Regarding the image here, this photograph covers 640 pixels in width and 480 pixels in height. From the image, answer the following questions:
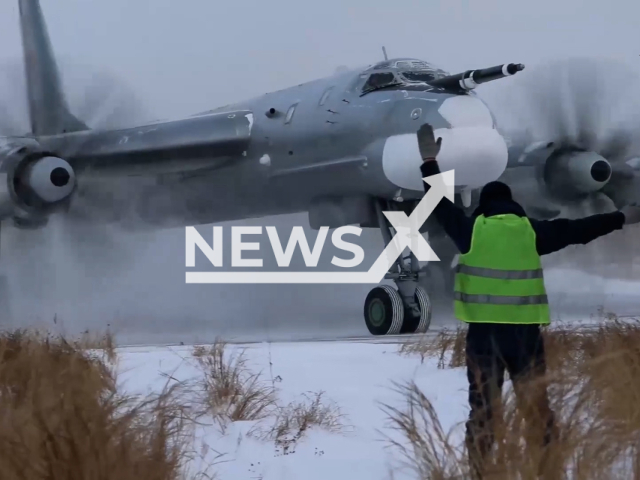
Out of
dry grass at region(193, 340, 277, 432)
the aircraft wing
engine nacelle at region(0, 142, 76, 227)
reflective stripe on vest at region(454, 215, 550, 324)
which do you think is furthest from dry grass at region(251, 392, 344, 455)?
engine nacelle at region(0, 142, 76, 227)

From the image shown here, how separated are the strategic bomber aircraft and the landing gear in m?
0.01

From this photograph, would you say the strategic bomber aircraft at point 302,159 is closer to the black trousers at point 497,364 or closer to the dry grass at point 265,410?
the dry grass at point 265,410

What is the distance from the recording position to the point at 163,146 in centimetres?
974

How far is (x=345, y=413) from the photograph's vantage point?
3.78m

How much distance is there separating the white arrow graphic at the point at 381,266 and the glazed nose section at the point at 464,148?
18cm

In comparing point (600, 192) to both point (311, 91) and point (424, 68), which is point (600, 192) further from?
point (311, 91)

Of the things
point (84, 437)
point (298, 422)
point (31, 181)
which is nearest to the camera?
point (84, 437)

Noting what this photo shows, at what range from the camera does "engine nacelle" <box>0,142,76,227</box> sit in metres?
9.20

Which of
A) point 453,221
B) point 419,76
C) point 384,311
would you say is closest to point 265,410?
point 453,221

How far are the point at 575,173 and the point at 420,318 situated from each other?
368cm

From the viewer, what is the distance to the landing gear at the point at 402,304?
7.53 metres

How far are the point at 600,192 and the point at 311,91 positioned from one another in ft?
15.3

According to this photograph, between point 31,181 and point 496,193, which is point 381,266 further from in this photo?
point 496,193

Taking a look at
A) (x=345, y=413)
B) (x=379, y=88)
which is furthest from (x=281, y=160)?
(x=345, y=413)
